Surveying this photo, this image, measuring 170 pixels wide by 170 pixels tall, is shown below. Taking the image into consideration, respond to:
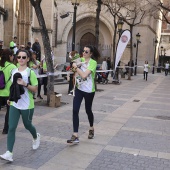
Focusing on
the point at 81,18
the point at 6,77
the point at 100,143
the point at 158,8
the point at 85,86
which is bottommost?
the point at 100,143

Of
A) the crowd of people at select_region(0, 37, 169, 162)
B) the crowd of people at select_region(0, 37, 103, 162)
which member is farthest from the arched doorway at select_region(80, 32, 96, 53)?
the crowd of people at select_region(0, 37, 103, 162)

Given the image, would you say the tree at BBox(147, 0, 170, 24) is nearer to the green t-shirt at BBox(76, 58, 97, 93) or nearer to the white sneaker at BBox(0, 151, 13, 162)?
the green t-shirt at BBox(76, 58, 97, 93)

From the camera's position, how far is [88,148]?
5.95m

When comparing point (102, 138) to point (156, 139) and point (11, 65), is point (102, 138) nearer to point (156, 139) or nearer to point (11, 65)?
point (156, 139)

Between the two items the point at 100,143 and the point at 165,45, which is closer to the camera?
the point at 100,143

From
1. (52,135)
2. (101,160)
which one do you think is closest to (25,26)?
(52,135)

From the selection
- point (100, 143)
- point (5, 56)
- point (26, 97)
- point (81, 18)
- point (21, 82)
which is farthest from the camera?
point (81, 18)

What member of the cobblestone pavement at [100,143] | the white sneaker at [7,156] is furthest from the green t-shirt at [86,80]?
the white sneaker at [7,156]

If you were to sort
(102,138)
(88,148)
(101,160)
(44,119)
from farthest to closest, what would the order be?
(44,119), (102,138), (88,148), (101,160)

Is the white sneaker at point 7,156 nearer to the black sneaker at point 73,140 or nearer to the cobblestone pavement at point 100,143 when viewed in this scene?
the cobblestone pavement at point 100,143

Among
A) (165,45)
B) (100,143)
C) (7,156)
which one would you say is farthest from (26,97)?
(165,45)

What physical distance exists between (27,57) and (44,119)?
353 centimetres

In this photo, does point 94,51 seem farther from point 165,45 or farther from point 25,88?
point 165,45

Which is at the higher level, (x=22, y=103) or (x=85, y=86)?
(x=85, y=86)
